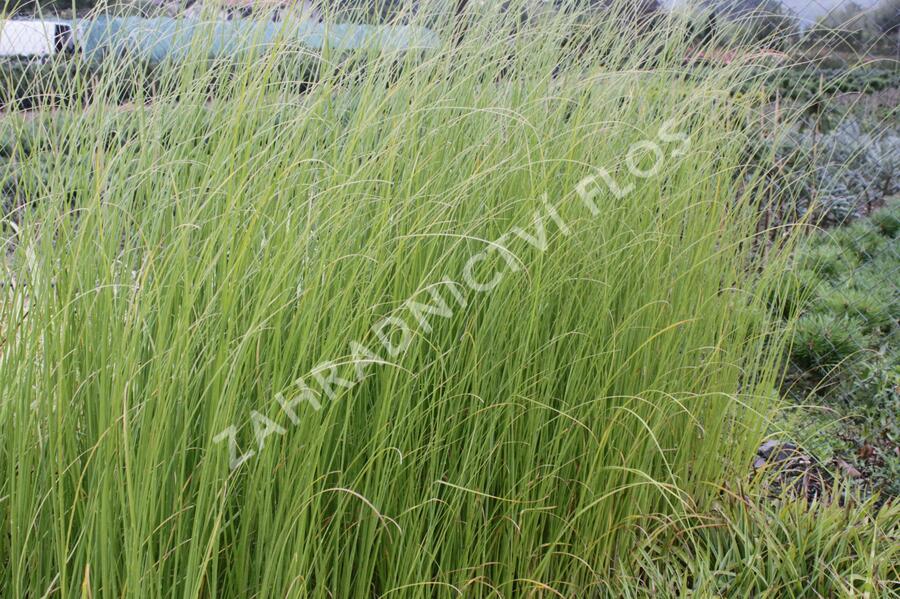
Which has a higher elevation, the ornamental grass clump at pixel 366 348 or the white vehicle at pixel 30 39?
the white vehicle at pixel 30 39

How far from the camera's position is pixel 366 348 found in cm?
137

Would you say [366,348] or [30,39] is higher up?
[30,39]

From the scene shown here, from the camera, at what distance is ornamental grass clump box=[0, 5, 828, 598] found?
124cm

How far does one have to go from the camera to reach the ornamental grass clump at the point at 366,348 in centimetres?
124

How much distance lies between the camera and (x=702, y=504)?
199cm

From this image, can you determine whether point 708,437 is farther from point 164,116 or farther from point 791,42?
point 791,42

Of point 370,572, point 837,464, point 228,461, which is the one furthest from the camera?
point 837,464

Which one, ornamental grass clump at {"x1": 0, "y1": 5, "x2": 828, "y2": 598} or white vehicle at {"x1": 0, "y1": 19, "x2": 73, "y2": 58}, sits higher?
white vehicle at {"x1": 0, "y1": 19, "x2": 73, "y2": 58}

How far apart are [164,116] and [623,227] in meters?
1.13

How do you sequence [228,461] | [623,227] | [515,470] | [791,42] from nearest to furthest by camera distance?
[228,461] → [515,470] → [623,227] → [791,42]

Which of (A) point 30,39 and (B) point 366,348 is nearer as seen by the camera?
(B) point 366,348

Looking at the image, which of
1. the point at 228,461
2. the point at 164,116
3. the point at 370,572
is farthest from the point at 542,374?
the point at 164,116

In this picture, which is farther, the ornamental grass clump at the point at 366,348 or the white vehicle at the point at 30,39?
the white vehicle at the point at 30,39

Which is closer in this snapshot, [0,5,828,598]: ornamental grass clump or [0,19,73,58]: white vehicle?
[0,5,828,598]: ornamental grass clump
